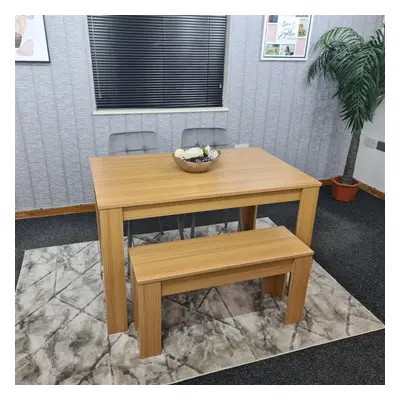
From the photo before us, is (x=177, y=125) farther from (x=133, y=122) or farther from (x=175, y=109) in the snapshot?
(x=133, y=122)

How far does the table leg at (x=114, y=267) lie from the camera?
5.84ft

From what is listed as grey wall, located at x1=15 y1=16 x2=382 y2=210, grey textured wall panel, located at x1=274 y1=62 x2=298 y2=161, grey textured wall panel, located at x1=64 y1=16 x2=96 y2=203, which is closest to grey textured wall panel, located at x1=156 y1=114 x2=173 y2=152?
grey wall, located at x1=15 y1=16 x2=382 y2=210

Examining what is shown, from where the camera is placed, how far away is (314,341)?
6.50 feet

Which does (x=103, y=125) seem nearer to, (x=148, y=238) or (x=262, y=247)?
(x=148, y=238)

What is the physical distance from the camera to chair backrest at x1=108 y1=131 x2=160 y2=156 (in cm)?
278

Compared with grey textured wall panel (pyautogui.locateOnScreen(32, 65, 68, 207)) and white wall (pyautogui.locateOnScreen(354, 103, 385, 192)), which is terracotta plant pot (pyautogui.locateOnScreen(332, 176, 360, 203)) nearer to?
white wall (pyautogui.locateOnScreen(354, 103, 385, 192))

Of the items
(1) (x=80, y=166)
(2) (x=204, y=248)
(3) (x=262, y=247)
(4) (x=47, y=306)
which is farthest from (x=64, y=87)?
(3) (x=262, y=247)

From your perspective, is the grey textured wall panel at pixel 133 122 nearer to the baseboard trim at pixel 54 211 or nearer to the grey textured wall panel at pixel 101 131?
the grey textured wall panel at pixel 101 131

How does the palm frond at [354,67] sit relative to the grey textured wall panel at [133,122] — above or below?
above

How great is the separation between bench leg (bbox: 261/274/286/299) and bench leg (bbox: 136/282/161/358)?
817mm

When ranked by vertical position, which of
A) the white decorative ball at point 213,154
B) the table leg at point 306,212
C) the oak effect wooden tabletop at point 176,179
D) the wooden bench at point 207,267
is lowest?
the wooden bench at point 207,267

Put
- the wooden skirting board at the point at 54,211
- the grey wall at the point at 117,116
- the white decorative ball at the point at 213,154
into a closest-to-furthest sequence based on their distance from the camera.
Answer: the white decorative ball at the point at 213,154
the grey wall at the point at 117,116
the wooden skirting board at the point at 54,211

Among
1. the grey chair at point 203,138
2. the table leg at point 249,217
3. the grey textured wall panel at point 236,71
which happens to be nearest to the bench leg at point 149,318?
the grey chair at point 203,138

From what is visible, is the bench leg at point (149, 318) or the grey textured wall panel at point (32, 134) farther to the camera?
the grey textured wall panel at point (32, 134)
